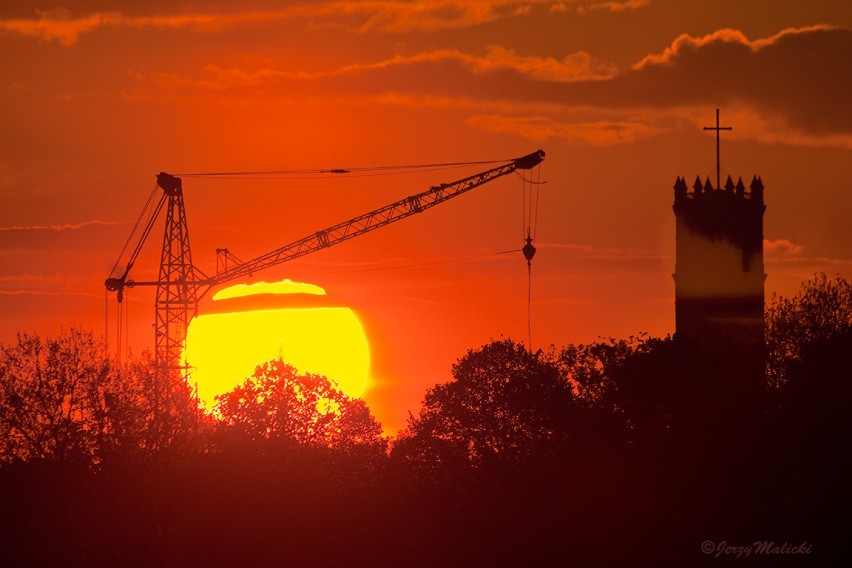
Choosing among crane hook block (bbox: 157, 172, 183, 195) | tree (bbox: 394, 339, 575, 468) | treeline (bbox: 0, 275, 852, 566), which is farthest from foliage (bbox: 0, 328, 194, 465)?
crane hook block (bbox: 157, 172, 183, 195)

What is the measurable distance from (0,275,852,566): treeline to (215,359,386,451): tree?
233mm

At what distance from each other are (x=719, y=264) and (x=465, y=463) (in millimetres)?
53216

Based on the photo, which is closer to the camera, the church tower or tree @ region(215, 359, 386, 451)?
tree @ region(215, 359, 386, 451)

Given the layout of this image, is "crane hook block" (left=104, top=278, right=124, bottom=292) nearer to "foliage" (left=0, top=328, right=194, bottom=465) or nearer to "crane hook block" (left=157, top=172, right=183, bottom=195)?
"crane hook block" (left=157, top=172, right=183, bottom=195)

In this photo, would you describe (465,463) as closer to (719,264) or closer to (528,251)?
(528,251)

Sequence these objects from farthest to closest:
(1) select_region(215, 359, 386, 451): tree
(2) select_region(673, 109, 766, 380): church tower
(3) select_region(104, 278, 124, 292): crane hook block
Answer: (3) select_region(104, 278, 124, 292): crane hook block → (2) select_region(673, 109, 766, 380): church tower → (1) select_region(215, 359, 386, 451): tree

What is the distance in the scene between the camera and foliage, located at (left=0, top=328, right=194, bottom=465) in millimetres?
84625

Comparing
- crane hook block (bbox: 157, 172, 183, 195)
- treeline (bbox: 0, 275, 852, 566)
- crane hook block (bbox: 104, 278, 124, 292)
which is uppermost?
crane hook block (bbox: 157, 172, 183, 195)

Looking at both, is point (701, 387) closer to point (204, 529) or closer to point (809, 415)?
point (809, 415)

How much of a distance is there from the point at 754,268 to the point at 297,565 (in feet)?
244

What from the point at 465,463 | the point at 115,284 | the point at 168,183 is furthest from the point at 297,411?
the point at 115,284

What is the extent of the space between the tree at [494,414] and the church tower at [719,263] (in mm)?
36699

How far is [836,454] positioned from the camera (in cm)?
8525

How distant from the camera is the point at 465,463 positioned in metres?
110
